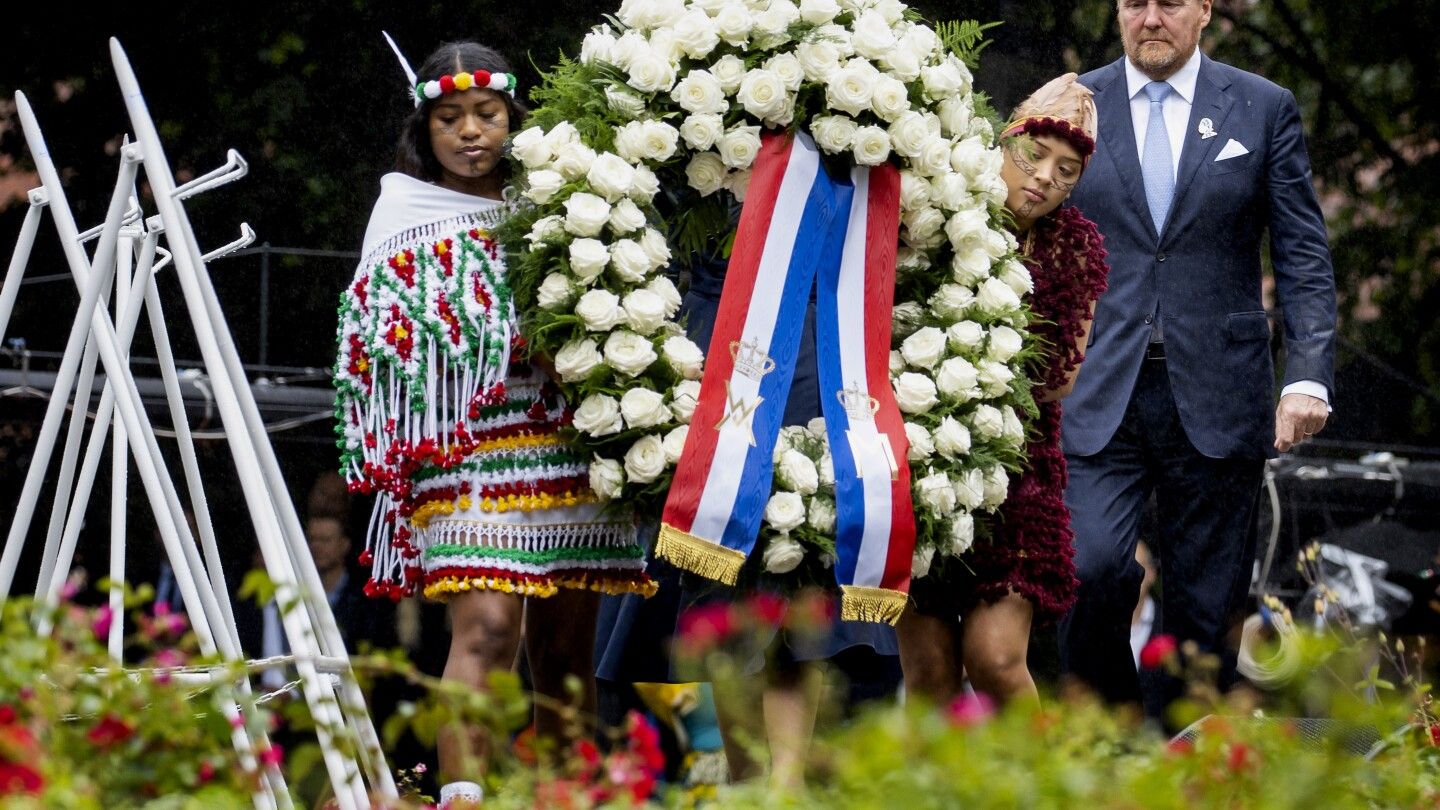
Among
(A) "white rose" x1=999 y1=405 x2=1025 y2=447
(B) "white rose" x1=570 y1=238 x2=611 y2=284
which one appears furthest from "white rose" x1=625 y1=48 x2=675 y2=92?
(A) "white rose" x1=999 y1=405 x2=1025 y2=447

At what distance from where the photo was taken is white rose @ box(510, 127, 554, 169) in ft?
13.1

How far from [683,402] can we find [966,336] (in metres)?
0.63

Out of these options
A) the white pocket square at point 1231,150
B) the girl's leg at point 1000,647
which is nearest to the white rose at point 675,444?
the girl's leg at point 1000,647

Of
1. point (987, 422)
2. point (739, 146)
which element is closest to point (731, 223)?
point (739, 146)

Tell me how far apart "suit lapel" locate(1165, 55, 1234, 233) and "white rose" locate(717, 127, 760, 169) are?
4.98 feet

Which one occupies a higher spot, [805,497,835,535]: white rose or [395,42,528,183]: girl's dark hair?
[395,42,528,183]: girl's dark hair

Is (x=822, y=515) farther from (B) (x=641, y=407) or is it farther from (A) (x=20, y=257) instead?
(A) (x=20, y=257)

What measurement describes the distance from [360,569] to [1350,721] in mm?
5083

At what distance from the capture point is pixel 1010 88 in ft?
Answer: 22.6

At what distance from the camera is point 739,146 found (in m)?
4.06

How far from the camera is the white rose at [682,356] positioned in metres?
3.99

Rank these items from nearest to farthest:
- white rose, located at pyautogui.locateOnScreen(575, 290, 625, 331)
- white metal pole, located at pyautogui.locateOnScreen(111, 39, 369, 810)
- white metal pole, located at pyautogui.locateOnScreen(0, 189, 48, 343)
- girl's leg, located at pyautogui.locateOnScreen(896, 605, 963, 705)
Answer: white metal pole, located at pyautogui.locateOnScreen(111, 39, 369, 810) → white metal pole, located at pyautogui.locateOnScreen(0, 189, 48, 343) → white rose, located at pyautogui.locateOnScreen(575, 290, 625, 331) → girl's leg, located at pyautogui.locateOnScreen(896, 605, 963, 705)

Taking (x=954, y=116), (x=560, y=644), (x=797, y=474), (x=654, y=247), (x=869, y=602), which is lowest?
(x=560, y=644)

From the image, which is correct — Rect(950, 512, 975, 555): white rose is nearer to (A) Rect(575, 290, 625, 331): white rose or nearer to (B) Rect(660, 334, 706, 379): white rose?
(B) Rect(660, 334, 706, 379): white rose
